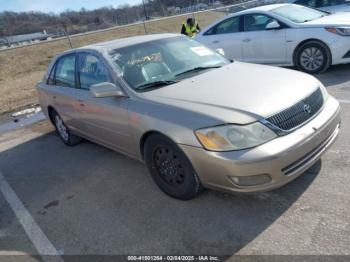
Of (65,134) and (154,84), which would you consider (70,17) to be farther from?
(154,84)

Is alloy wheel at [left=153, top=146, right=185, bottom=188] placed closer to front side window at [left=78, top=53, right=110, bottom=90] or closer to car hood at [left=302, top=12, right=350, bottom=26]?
front side window at [left=78, top=53, right=110, bottom=90]

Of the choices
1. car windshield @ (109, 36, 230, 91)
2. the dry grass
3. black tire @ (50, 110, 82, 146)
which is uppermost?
car windshield @ (109, 36, 230, 91)

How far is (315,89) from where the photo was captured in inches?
138

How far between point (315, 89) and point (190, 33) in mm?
8713

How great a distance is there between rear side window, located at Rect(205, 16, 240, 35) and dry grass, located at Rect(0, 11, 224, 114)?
5.38 meters

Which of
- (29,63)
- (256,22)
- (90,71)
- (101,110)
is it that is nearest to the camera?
(101,110)

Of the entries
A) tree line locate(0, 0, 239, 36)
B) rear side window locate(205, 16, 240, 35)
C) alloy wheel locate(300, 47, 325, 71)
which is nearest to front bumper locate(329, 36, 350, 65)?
alloy wheel locate(300, 47, 325, 71)

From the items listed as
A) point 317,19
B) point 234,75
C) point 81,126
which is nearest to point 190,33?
point 317,19

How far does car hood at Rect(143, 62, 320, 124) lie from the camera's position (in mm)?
3045

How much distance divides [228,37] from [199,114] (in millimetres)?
5717

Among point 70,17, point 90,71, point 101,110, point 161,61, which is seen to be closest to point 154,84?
point 161,61

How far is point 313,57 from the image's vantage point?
23.2 ft

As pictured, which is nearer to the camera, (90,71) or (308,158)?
(308,158)

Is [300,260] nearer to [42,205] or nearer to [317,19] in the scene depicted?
[42,205]
